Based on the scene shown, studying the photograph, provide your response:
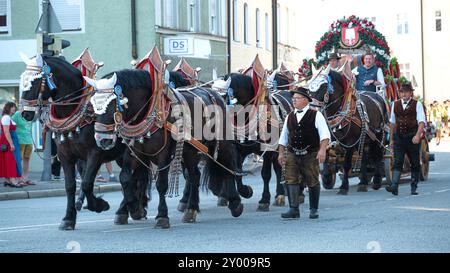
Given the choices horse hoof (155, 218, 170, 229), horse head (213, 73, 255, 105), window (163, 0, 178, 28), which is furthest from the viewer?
window (163, 0, 178, 28)

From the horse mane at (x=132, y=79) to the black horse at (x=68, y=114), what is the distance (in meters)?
0.62

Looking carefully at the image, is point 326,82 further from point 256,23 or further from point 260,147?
point 256,23

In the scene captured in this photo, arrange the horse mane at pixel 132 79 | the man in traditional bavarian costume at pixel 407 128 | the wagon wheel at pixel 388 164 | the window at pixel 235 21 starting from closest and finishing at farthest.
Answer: the horse mane at pixel 132 79 < the man in traditional bavarian costume at pixel 407 128 < the wagon wheel at pixel 388 164 < the window at pixel 235 21

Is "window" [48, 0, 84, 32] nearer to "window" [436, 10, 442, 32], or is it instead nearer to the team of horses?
the team of horses

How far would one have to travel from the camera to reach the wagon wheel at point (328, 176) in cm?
2067

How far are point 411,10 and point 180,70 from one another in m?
49.6

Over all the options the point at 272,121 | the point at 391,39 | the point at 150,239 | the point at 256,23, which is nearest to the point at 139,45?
the point at 256,23

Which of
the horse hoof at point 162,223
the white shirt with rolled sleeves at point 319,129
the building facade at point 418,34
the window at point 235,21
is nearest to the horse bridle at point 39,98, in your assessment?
the horse hoof at point 162,223

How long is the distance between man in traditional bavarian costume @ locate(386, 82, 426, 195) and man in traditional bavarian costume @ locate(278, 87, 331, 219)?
4283 millimetres

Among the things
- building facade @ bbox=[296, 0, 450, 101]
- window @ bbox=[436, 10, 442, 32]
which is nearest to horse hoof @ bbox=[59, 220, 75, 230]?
building facade @ bbox=[296, 0, 450, 101]

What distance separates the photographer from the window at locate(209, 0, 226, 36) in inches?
Answer: 1510

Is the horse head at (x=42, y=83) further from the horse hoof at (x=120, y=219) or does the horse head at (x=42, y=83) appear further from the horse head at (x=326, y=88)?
the horse head at (x=326, y=88)

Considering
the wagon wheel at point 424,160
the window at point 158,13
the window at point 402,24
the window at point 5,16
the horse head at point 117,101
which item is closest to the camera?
the horse head at point 117,101

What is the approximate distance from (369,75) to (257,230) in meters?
9.15
